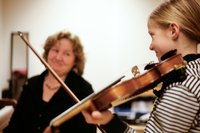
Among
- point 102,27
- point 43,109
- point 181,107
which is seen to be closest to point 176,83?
point 181,107

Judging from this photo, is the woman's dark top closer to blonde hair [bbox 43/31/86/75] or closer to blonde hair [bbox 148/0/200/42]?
blonde hair [bbox 43/31/86/75]

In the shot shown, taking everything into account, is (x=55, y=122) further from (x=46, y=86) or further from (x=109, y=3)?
(x=109, y=3)

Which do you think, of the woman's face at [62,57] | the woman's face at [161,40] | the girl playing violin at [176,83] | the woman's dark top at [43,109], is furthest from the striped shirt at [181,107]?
the woman's face at [62,57]

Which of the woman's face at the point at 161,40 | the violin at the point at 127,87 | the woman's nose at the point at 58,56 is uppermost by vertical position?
the woman's nose at the point at 58,56

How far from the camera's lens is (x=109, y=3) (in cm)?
345

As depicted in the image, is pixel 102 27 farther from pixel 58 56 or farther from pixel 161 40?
pixel 161 40

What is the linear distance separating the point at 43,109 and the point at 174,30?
125 cm

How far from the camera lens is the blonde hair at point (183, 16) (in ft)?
3.19

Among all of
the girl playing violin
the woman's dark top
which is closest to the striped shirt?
the girl playing violin

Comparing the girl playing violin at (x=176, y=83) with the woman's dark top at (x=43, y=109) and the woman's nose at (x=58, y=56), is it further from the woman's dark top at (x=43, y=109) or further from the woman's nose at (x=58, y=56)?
the woman's nose at (x=58, y=56)

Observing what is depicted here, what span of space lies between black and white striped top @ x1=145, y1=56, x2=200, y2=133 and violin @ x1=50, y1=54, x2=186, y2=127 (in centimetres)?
6

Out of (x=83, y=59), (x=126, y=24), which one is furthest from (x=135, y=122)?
(x=126, y=24)

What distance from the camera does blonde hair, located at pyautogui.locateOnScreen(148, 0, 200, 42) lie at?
972 mm

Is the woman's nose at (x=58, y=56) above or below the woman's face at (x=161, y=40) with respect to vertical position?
above
